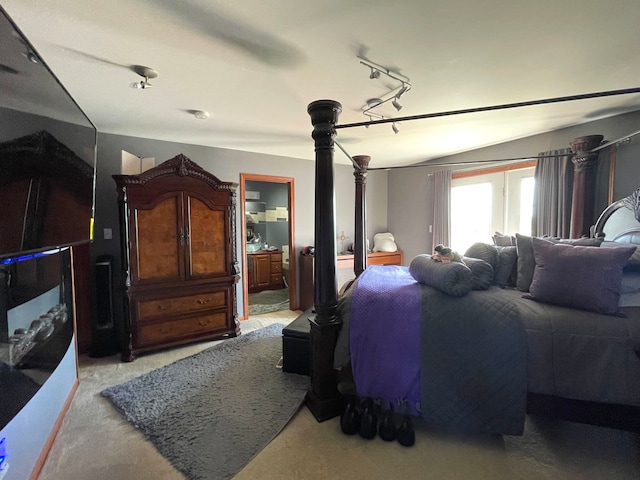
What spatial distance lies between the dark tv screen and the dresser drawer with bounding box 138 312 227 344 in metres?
1.57

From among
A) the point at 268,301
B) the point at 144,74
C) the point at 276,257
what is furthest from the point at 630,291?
the point at 276,257

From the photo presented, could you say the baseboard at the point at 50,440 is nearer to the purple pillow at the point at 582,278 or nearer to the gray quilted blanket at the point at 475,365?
the gray quilted blanket at the point at 475,365

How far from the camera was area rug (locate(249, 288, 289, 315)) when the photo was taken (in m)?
4.43

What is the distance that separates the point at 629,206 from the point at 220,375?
3676 millimetres

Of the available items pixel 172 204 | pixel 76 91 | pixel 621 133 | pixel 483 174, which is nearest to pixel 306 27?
pixel 76 91

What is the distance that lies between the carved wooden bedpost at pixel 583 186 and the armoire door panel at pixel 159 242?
12.8 ft

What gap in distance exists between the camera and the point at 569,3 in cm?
130

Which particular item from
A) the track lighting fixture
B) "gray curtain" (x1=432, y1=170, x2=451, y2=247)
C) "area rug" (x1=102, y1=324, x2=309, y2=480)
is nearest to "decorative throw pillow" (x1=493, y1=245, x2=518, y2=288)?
the track lighting fixture

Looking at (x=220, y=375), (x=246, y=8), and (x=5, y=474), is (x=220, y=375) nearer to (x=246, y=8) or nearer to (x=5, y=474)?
(x=5, y=474)

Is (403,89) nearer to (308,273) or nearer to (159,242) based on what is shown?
(159,242)

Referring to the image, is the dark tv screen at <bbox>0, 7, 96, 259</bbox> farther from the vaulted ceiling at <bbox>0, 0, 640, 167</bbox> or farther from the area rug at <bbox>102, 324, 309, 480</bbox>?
the area rug at <bbox>102, 324, 309, 480</bbox>

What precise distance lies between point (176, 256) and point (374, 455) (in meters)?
2.50

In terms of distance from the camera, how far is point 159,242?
2900 millimetres

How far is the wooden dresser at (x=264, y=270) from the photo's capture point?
18.1ft
